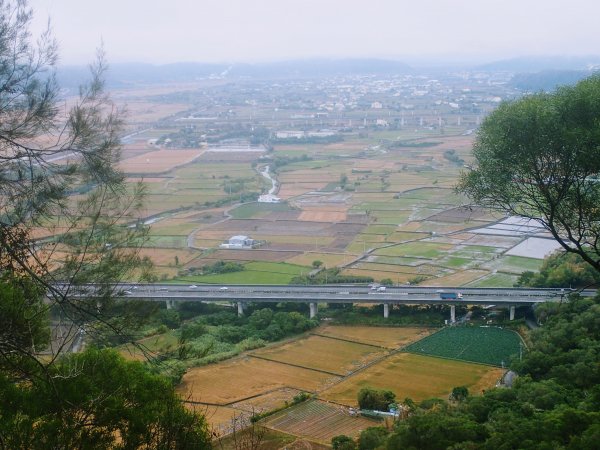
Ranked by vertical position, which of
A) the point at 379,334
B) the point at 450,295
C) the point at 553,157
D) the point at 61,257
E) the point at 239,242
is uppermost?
the point at 553,157

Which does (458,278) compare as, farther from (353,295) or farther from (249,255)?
(249,255)

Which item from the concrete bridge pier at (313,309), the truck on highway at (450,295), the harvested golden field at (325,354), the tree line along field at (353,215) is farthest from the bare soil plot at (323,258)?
the harvested golden field at (325,354)

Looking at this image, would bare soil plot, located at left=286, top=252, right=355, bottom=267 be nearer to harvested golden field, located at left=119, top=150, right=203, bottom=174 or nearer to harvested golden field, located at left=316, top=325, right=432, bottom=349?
harvested golden field, located at left=316, top=325, right=432, bottom=349

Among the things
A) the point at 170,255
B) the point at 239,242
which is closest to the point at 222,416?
the point at 170,255

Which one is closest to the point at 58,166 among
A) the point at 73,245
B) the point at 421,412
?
the point at 73,245

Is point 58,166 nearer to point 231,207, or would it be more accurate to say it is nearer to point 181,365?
point 181,365

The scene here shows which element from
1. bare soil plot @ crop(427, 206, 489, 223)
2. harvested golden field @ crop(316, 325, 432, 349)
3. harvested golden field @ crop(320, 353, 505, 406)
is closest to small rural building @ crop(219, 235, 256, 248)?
bare soil plot @ crop(427, 206, 489, 223)
